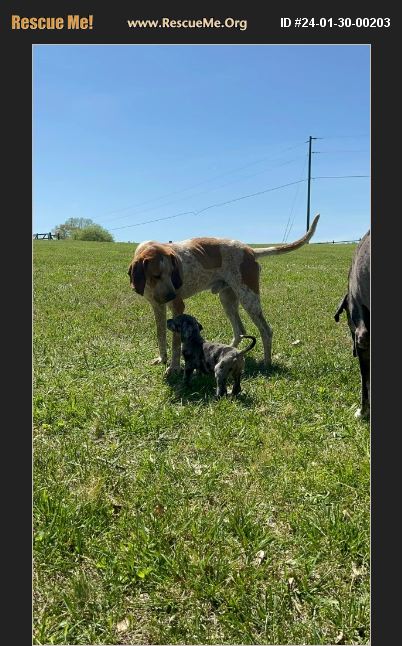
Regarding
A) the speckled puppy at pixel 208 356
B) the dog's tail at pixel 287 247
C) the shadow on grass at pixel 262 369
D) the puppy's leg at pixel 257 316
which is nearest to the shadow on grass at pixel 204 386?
the shadow on grass at pixel 262 369

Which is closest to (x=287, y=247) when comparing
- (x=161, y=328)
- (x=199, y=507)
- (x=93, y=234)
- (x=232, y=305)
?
(x=232, y=305)

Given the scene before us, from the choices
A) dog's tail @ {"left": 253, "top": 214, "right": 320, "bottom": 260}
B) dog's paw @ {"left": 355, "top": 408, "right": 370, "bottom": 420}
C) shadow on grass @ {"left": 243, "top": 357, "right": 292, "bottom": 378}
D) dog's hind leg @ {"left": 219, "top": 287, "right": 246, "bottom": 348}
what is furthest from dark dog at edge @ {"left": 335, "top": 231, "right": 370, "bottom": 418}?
dog's hind leg @ {"left": 219, "top": 287, "right": 246, "bottom": 348}

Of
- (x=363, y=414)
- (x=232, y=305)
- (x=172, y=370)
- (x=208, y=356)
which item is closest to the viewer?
(x=363, y=414)

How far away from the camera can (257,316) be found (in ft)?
23.3

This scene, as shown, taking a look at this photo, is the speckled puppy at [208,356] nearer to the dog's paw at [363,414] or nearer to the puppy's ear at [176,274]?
the puppy's ear at [176,274]

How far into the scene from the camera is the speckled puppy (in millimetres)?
5473

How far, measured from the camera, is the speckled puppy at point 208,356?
18.0 ft

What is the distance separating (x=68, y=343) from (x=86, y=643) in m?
5.95

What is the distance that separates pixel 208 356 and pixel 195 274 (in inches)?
67.0

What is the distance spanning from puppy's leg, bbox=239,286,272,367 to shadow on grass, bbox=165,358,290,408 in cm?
22
